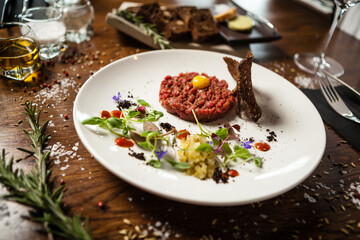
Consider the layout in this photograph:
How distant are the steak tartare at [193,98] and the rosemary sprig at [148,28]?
29.2 inches

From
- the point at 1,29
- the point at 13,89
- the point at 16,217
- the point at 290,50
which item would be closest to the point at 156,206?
the point at 16,217

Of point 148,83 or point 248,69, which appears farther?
point 148,83

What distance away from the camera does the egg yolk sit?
2.47 metres

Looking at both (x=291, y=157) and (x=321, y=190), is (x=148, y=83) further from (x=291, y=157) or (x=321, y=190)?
(x=321, y=190)

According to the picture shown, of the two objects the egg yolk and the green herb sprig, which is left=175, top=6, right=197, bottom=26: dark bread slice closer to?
the egg yolk

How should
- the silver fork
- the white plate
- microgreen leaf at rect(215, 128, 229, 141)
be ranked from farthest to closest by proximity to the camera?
the silver fork → microgreen leaf at rect(215, 128, 229, 141) → the white plate

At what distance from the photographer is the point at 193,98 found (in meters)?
2.41

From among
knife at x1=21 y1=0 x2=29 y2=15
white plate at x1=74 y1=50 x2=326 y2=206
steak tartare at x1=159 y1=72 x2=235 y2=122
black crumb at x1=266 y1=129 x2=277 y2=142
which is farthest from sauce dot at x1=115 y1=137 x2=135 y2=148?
knife at x1=21 y1=0 x2=29 y2=15

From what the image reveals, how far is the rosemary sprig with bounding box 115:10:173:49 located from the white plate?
34cm

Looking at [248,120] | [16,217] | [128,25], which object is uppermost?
[128,25]

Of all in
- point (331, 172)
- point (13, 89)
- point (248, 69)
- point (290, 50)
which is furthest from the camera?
point (290, 50)

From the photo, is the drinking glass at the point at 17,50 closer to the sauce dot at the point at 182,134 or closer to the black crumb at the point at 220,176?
the sauce dot at the point at 182,134

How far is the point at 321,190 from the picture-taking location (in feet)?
6.43

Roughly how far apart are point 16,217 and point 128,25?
2.36 m
